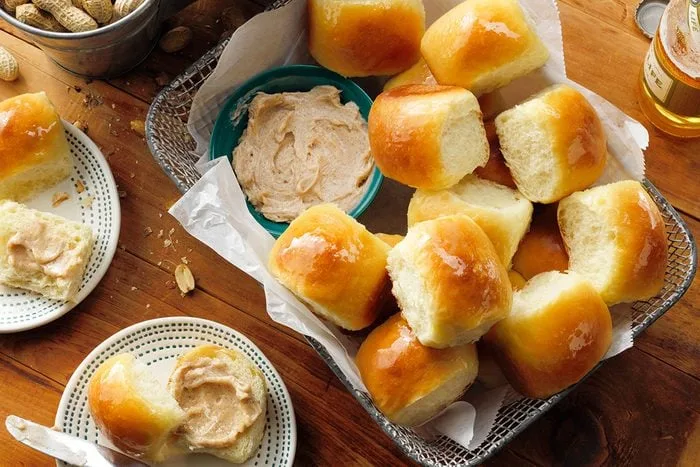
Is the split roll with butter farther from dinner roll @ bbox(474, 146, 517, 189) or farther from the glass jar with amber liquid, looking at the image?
the glass jar with amber liquid

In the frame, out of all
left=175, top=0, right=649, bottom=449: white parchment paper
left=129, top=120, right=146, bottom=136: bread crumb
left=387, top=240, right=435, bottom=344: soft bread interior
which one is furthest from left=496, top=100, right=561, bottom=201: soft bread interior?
left=129, top=120, right=146, bottom=136: bread crumb

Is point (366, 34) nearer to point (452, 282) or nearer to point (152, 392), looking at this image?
point (452, 282)

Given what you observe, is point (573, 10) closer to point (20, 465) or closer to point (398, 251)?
point (398, 251)

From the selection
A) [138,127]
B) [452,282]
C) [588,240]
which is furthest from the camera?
[138,127]

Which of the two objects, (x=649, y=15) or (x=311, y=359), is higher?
(x=649, y=15)

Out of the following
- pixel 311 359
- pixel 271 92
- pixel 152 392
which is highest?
pixel 271 92

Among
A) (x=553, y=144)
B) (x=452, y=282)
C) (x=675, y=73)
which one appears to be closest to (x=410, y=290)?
(x=452, y=282)
